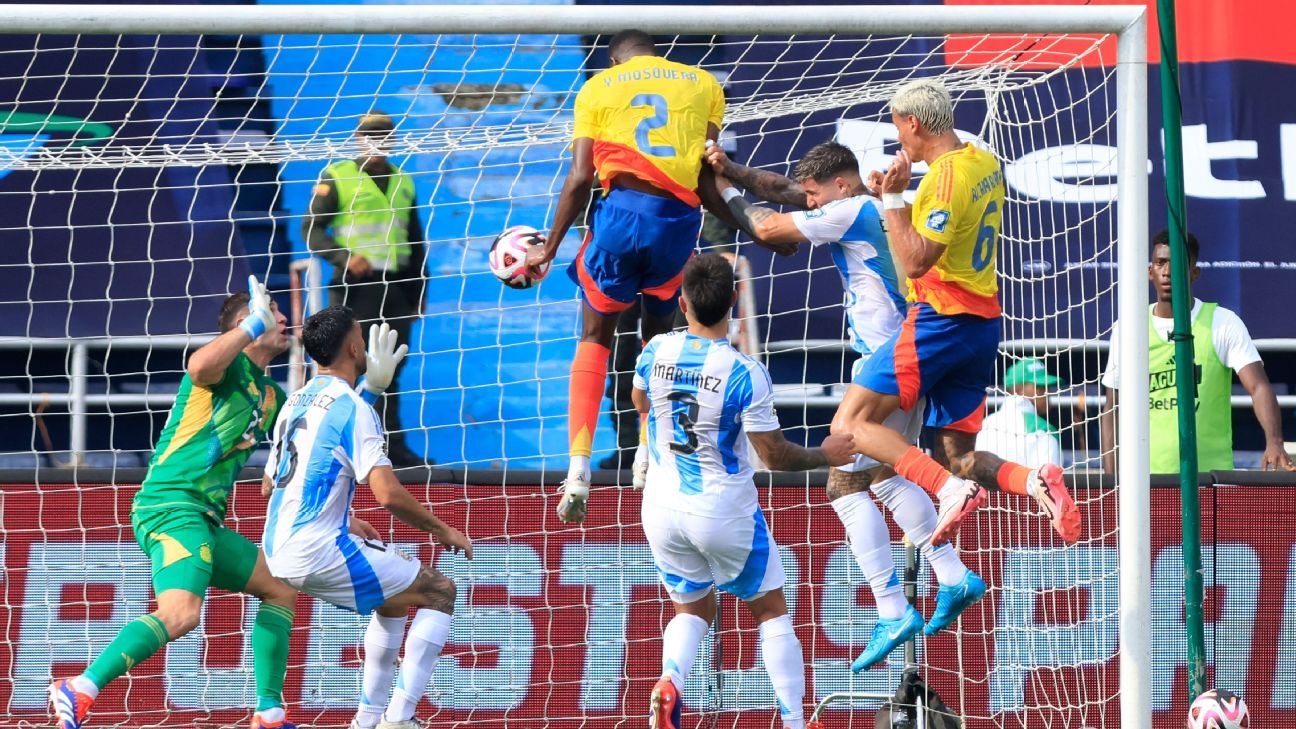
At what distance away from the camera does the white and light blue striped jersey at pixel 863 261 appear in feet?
23.4

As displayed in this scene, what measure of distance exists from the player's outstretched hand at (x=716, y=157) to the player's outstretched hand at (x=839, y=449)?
55.5 inches

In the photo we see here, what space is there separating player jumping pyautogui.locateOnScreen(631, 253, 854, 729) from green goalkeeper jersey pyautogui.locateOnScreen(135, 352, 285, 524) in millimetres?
1889

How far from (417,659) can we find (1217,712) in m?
3.40

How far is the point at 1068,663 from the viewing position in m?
8.22

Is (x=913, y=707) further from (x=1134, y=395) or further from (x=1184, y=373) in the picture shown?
(x=1184, y=373)

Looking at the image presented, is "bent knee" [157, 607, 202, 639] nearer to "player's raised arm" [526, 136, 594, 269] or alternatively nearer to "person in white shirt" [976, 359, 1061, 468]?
"player's raised arm" [526, 136, 594, 269]

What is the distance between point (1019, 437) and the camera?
9.02 metres

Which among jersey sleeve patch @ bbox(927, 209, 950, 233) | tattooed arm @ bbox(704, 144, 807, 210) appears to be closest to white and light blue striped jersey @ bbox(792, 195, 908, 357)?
tattooed arm @ bbox(704, 144, 807, 210)

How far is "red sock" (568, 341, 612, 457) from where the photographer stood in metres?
7.64

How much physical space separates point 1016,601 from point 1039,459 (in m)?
0.74

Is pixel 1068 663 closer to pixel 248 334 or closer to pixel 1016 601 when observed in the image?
pixel 1016 601

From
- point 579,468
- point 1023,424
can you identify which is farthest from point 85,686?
point 1023,424

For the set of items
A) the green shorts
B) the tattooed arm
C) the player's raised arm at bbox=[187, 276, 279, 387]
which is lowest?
the green shorts

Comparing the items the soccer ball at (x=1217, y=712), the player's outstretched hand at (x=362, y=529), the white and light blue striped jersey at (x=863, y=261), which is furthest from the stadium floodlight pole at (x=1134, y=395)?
the player's outstretched hand at (x=362, y=529)
